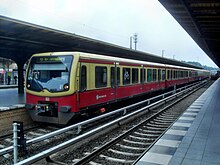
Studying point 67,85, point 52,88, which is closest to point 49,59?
point 52,88

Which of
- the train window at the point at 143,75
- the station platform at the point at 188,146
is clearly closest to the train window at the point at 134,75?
the train window at the point at 143,75

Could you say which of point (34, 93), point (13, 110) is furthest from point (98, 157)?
point (13, 110)

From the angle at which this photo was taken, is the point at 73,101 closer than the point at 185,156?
No

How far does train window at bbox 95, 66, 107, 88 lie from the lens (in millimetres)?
10680

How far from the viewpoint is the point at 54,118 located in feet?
30.8

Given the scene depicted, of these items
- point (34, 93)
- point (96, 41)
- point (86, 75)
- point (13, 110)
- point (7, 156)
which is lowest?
point (7, 156)

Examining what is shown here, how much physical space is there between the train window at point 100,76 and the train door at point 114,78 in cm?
72

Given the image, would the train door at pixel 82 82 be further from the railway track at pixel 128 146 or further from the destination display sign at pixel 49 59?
the railway track at pixel 128 146

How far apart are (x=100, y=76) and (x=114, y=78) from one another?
1.47m

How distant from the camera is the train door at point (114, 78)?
12.1 m

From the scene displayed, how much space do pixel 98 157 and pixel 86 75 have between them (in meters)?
4.03

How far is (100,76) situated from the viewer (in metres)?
11.0

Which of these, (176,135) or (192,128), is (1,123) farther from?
(192,128)

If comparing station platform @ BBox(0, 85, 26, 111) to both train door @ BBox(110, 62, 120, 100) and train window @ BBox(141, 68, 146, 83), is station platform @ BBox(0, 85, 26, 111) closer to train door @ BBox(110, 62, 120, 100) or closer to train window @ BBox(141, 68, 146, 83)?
train door @ BBox(110, 62, 120, 100)
